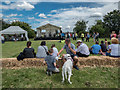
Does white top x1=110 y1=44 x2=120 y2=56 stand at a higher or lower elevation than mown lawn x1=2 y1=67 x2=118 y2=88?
higher

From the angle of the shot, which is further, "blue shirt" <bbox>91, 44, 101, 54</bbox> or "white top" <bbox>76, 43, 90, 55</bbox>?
"blue shirt" <bbox>91, 44, 101, 54</bbox>

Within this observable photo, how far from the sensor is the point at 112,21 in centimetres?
4656

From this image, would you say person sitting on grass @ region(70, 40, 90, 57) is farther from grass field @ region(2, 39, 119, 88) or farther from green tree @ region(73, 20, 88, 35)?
green tree @ region(73, 20, 88, 35)

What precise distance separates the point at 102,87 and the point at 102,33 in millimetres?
45173

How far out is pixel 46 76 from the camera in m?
4.22

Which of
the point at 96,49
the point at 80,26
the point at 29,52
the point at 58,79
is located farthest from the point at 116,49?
the point at 80,26

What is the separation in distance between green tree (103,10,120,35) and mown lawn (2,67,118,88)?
4639cm

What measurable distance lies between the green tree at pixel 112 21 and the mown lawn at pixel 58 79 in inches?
1826

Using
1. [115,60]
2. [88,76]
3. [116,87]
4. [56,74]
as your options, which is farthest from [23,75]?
[115,60]

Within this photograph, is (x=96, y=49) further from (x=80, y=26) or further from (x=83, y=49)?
(x=80, y=26)

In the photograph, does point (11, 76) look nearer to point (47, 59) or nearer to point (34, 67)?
point (34, 67)

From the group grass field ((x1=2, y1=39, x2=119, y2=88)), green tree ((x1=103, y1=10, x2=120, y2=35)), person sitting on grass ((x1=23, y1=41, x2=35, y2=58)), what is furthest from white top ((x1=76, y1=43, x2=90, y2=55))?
green tree ((x1=103, y1=10, x2=120, y2=35))

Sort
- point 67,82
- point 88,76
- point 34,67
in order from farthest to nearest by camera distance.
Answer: point 34,67 < point 88,76 < point 67,82

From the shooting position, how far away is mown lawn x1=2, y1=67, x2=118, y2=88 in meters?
3.55
